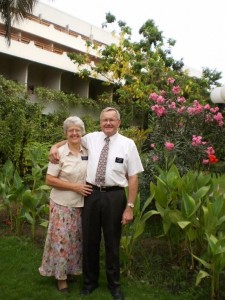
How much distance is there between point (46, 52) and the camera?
2008 cm

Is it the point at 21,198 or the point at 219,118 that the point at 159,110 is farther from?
the point at 21,198

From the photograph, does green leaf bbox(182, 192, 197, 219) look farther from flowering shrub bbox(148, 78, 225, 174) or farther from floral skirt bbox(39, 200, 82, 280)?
flowering shrub bbox(148, 78, 225, 174)

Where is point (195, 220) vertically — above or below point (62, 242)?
above

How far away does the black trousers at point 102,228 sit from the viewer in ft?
11.8

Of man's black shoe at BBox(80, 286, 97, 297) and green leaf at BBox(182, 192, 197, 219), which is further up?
green leaf at BBox(182, 192, 197, 219)

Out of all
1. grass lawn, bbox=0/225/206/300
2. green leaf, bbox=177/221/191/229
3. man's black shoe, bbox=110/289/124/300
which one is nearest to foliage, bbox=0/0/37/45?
grass lawn, bbox=0/225/206/300

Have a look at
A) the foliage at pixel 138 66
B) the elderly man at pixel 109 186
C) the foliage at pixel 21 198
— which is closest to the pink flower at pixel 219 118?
the foliage at pixel 21 198

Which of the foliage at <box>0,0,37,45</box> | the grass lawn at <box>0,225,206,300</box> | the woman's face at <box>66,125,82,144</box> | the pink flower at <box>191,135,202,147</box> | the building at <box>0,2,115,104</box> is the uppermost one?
the building at <box>0,2,115,104</box>

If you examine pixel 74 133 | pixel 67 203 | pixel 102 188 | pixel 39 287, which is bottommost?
pixel 39 287

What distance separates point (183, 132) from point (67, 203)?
3.08 m

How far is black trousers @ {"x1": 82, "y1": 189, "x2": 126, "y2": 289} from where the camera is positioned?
358 centimetres

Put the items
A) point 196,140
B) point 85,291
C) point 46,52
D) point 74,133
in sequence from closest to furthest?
point 74,133 → point 85,291 → point 196,140 → point 46,52

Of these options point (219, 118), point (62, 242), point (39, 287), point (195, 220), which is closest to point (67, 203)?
point (62, 242)

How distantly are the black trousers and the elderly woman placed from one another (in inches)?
5.3
